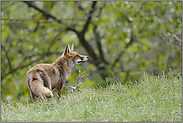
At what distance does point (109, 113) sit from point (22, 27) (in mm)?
7446

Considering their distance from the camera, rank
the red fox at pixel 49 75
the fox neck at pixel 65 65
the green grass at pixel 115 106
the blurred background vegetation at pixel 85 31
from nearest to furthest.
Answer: the green grass at pixel 115 106 → the red fox at pixel 49 75 → the fox neck at pixel 65 65 → the blurred background vegetation at pixel 85 31

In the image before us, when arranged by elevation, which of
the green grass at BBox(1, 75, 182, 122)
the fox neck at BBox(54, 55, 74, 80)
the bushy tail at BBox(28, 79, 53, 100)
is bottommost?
the green grass at BBox(1, 75, 182, 122)

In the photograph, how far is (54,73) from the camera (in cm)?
586

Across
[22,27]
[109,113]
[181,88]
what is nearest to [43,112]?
[109,113]

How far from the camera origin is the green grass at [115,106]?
426cm

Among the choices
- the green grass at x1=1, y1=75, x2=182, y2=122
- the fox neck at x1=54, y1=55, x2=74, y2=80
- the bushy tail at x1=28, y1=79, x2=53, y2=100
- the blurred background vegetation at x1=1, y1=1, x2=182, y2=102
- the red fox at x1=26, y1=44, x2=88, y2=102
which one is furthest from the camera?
the blurred background vegetation at x1=1, y1=1, x2=182, y2=102

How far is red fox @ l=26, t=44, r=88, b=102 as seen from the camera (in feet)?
16.0

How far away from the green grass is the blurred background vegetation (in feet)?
12.5

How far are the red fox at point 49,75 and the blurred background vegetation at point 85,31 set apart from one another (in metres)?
3.24

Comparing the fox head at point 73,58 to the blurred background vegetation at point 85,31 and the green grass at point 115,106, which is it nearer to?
the green grass at point 115,106

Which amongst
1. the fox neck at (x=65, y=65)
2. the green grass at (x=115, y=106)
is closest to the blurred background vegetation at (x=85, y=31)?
the fox neck at (x=65, y=65)

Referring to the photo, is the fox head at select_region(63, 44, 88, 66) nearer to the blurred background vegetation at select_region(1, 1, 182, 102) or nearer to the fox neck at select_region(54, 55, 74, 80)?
the fox neck at select_region(54, 55, 74, 80)

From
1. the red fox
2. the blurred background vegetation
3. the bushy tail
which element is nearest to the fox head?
the red fox

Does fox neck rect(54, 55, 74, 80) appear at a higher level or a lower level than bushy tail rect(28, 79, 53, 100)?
higher
